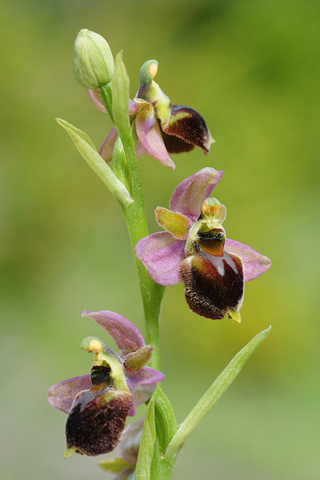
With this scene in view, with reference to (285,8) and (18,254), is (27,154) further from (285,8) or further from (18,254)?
(285,8)

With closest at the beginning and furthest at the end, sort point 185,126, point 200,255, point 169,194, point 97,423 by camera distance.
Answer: point 97,423
point 200,255
point 185,126
point 169,194

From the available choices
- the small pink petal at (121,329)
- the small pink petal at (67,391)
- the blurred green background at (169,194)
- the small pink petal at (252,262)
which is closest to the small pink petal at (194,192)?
the small pink petal at (252,262)

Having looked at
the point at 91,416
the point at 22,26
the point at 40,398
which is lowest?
the point at 40,398

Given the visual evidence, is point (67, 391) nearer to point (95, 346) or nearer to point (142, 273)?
point (95, 346)

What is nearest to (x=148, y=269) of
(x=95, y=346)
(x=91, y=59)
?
(x=95, y=346)

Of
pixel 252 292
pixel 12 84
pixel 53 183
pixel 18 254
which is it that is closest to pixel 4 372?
pixel 18 254

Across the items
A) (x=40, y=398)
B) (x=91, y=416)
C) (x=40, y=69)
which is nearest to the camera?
(x=91, y=416)

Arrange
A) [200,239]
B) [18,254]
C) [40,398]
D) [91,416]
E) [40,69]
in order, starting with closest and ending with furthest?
[91,416]
[200,239]
[40,398]
[18,254]
[40,69]
